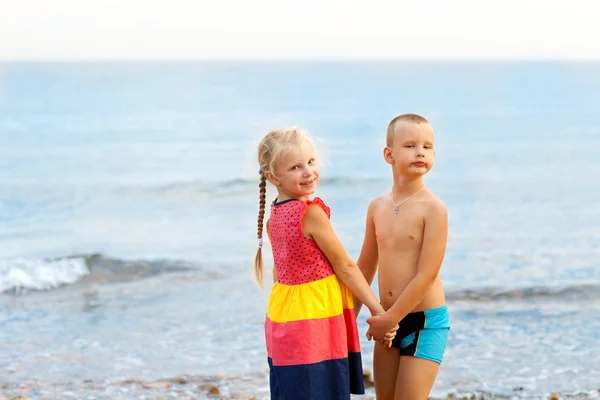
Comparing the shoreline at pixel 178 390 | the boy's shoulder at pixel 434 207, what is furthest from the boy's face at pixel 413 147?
the shoreline at pixel 178 390

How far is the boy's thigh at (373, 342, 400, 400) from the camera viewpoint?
3.13 metres

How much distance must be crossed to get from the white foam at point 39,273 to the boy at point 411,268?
27.0 feet

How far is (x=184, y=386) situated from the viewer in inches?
231

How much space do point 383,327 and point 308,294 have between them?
0.33 meters

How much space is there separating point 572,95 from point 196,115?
2217cm

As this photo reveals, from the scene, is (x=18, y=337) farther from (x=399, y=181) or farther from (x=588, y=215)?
(x=588, y=215)

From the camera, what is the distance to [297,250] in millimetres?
2963

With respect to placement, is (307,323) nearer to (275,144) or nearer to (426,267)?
(426,267)

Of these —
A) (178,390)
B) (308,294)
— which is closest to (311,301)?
(308,294)

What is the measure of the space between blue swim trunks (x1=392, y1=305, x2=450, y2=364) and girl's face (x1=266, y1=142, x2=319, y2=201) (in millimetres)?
651

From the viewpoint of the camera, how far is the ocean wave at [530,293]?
30.0 feet

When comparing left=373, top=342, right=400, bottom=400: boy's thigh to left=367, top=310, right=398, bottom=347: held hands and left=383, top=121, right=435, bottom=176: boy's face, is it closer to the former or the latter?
left=367, top=310, right=398, bottom=347: held hands

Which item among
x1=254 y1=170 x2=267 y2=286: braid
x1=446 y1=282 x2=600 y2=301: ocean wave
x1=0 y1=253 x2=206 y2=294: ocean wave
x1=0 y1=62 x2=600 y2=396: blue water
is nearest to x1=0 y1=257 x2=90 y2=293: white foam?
x1=0 y1=253 x2=206 y2=294: ocean wave

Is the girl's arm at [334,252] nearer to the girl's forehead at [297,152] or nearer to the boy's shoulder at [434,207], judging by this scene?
the girl's forehead at [297,152]
